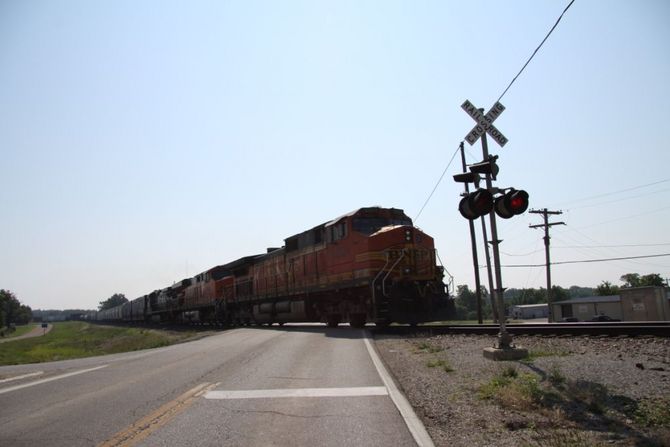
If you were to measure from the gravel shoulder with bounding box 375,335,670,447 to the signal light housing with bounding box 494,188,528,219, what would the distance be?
8.87 feet

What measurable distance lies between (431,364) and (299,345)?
19.9 ft

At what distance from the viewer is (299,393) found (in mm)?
7734

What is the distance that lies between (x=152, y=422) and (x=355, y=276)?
14.3m

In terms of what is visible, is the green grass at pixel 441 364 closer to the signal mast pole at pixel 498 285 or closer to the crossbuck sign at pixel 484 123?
the signal mast pole at pixel 498 285

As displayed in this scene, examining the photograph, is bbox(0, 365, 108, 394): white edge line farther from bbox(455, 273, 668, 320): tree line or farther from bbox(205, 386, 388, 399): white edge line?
bbox(455, 273, 668, 320): tree line

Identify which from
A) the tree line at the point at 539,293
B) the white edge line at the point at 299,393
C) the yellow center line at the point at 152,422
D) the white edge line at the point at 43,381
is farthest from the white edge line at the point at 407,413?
the tree line at the point at 539,293

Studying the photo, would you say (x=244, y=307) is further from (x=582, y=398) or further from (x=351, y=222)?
(x=582, y=398)

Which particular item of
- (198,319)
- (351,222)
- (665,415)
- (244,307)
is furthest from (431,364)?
(198,319)

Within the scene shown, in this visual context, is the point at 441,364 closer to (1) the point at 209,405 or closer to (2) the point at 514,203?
(2) the point at 514,203

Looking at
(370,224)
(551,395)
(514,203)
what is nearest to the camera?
(551,395)

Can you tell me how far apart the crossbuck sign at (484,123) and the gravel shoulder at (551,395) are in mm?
4473

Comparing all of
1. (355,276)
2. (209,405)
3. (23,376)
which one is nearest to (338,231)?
(355,276)

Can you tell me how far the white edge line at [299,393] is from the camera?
7508 mm

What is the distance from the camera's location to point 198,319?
4431cm
